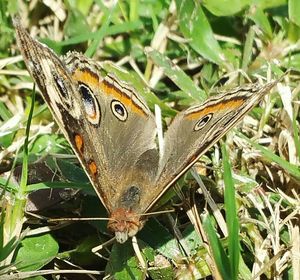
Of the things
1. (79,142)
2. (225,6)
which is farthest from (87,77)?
(225,6)

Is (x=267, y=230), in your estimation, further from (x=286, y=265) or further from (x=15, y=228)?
(x=15, y=228)

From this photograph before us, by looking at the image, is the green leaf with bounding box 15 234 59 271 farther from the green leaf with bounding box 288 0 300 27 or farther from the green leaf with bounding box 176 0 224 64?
the green leaf with bounding box 288 0 300 27

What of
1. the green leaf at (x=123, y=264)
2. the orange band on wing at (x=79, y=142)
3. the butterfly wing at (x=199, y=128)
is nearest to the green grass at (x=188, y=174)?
the green leaf at (x=123, y=264)

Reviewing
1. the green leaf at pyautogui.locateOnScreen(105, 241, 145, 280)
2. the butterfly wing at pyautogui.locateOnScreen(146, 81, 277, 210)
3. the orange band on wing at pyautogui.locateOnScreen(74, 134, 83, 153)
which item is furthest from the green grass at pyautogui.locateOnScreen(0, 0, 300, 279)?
the orange band on wing at pyautogui.locateOnScreen(74, 134, 83, 153)

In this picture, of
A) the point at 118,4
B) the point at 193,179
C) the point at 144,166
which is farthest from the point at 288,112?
the point at 118,4

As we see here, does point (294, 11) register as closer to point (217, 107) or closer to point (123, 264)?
point (217, 107)

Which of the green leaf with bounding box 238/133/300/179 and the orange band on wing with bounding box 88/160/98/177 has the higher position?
the orange band on wing with bounding box 88/160/98/177
